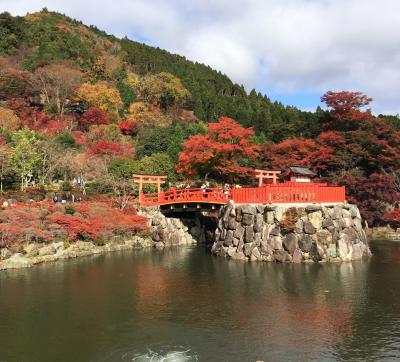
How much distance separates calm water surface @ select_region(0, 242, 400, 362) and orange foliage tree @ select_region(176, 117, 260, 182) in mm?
14181

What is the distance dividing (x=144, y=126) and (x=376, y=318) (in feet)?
143

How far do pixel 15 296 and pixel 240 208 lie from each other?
13220mm

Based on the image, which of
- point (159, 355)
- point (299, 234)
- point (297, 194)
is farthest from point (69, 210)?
point (159, 355)

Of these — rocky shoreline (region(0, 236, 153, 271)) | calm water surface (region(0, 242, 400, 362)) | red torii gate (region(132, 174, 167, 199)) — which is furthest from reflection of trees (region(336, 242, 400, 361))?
red torii gate (region(132, 174, 167, 199))

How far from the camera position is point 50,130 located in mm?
50500

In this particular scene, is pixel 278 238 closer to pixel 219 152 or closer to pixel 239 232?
pixel 239 232

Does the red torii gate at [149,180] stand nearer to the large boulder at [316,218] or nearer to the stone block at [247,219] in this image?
the stone block at [247,219]

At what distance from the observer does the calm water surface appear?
12.2 metres

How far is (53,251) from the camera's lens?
2584 cm

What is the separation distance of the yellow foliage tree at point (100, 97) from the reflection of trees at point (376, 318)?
4349 centimetres

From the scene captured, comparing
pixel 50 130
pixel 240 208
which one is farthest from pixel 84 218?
pixel 50 130

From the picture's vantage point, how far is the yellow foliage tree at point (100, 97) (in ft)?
186

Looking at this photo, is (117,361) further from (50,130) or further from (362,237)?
(50,130)

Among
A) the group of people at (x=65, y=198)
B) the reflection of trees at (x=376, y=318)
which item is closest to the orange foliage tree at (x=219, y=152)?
the group of people at (x=65, y=198)
